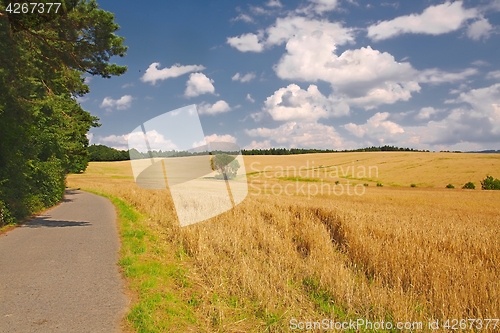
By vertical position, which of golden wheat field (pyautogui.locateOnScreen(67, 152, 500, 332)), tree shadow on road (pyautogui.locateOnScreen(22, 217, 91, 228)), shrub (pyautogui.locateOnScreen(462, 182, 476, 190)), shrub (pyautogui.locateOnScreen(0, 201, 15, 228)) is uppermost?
shrub (pyautogui.locateOnScreen(0, 201, 15, 228))

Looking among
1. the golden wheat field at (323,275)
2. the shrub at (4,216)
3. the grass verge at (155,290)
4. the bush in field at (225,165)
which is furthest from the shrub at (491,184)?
the shrub at (4,216)

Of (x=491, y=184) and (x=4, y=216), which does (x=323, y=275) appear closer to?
(x=4, y=216)

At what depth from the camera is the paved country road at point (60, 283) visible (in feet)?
14.7

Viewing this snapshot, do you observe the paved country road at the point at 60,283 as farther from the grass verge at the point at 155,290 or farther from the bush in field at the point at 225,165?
the bush in field at the point at 225,165

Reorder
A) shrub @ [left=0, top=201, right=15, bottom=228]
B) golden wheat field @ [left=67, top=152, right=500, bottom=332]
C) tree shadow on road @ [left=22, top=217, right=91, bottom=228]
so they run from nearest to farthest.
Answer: golden wheat field @ [left=67, top=152, right=500, bottom=332]
shrub @ [left=0, top=201, right=15, bottom=228]
tree shadow on road @ [left=22, top=217, right=91, bottom=228]

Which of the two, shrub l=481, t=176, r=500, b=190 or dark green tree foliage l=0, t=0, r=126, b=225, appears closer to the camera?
dark green tree foliage l=0, t=0, r=126, b=225

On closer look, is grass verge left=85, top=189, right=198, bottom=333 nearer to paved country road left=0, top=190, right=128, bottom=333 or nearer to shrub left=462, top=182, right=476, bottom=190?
paved country road left=0, top=190, right=128, bottom=333

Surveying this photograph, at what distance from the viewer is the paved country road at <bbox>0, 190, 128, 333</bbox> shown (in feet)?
14.7

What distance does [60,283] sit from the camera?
602cm

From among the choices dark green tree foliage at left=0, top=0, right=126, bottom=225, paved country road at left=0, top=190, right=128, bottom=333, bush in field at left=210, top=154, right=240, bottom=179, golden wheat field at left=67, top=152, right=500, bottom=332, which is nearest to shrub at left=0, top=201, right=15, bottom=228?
dark green tree foliage at left=0, top=0, right=126, bottom=225

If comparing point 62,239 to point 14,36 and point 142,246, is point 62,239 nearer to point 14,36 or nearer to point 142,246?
point 142,246

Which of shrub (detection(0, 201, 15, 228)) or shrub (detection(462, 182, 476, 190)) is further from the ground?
shrub (detection(0, 201, 15, 228))

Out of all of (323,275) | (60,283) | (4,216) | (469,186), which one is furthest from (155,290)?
(469,186)

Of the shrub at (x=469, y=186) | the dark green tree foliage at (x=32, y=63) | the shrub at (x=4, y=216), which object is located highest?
the dark green tree foliage at (x=32, y=63)
